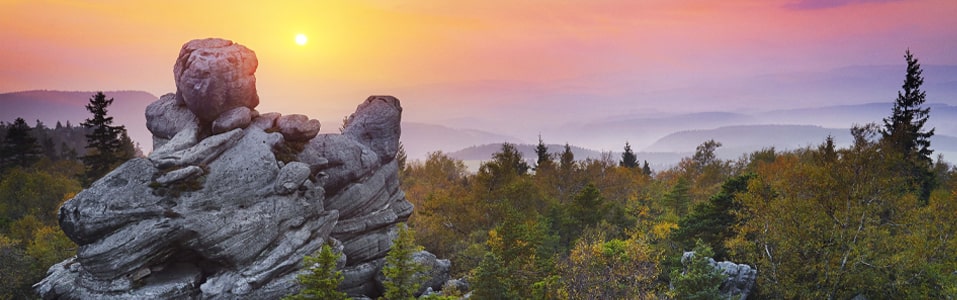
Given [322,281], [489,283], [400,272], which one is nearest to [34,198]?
[322,281]

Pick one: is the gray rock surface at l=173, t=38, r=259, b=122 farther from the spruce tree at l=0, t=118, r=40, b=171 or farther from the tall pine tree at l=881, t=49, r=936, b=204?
the tall pine tree at l=881, t=49, r=936, b=204

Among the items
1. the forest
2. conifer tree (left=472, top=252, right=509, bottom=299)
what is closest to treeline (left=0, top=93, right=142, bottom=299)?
the forest

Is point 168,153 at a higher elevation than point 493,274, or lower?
higher

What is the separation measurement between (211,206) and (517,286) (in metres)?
17.9

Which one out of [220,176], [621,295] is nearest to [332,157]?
[220,176]

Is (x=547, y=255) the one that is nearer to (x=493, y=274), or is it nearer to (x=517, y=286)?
(x=517, y=286)

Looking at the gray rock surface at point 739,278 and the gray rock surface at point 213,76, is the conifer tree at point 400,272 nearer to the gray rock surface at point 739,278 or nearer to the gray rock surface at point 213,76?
the gray rock surface at point 213,76

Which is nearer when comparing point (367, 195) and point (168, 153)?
point (168, 153)

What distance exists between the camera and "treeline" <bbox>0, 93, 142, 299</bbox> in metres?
39.2

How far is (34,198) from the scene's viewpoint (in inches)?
2461

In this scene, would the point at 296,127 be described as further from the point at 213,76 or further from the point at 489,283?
the point at 489,283

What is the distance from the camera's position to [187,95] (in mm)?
30906

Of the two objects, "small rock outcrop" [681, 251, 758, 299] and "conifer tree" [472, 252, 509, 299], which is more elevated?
"conifer tree" [472, 252, 509, 299]

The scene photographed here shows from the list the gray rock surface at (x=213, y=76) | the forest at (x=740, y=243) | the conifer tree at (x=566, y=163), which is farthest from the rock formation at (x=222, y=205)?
the conifer tree at (x=566, y=163)
